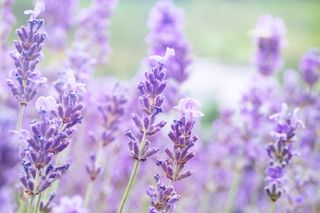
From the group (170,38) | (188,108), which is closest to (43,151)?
(188,108)

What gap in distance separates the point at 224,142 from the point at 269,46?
599mm

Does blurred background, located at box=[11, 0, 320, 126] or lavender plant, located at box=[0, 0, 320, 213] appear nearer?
lavender plant, located at box=[0, 0, 320, 213]

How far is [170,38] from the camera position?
2.79m

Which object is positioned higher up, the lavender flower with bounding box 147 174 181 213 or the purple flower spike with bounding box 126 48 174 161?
the purple flower spike with bounding box 126 48 174 161

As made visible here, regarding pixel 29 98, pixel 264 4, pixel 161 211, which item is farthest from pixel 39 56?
pixel 264 4

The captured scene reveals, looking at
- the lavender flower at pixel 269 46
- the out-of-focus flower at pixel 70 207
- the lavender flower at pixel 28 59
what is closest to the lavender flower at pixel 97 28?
the lavender flower at pixel 269 46

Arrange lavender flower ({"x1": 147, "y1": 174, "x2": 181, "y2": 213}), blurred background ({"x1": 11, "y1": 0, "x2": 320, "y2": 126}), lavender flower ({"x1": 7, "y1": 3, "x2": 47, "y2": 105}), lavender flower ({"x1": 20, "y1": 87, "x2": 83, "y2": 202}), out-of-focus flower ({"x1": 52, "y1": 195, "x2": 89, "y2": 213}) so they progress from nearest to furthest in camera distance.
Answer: out-of-focus flower ({"x1": 52, "y1": 195, "x2": 89, "y2": 213}), lavender flower ({"x1": 20, "y1": 87, "x2": 83, "y2": 202}), lavender flower ({"x1": 147, "y1": 174, "x2": 181, "y2": 213}), lavender flower ({"x1": 7, "y1": 3, "x2": 47, "y2": 105}), blurred background ({"x1": 11, "y1": 0, "x2": 320, "y2": 126})

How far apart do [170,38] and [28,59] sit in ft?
3.69

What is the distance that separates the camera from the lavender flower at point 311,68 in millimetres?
3104

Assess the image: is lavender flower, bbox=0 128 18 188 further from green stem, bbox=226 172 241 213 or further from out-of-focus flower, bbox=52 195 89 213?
green stem, bbox=226 172 241 213

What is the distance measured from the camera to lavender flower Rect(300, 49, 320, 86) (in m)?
3.10

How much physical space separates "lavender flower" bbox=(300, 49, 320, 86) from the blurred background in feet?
10.1

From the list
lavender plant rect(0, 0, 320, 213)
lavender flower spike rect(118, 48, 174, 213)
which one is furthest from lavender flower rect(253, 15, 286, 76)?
lavender flower spike rect(118, 48, 174, 213)

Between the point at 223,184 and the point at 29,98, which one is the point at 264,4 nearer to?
the point at 223,184
